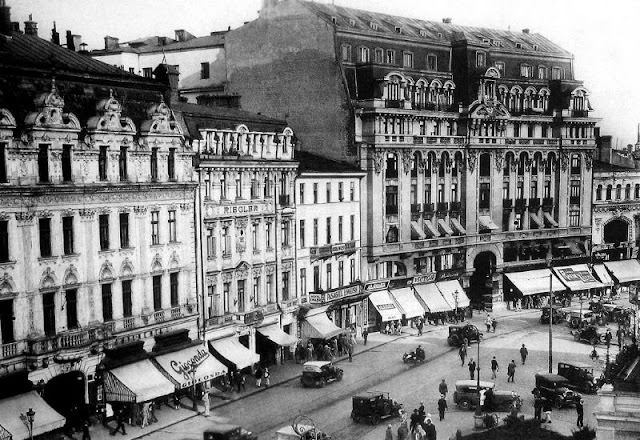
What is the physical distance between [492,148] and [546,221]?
1190 cm

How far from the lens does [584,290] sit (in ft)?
292

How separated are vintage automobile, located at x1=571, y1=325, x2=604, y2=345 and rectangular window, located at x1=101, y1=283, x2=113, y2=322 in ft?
125

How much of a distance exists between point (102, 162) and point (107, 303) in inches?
312

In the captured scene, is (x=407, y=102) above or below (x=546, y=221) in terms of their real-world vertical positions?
above

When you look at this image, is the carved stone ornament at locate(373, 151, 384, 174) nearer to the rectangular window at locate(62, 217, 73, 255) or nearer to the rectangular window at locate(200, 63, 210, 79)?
the rectangular window at locate(200, 63, 210, 79)

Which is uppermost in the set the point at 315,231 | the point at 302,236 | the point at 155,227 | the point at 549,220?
the point at 155,227

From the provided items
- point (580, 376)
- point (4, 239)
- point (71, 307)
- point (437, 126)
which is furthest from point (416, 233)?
point (4, 239)

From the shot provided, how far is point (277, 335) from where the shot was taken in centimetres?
5825

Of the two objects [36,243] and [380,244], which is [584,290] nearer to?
[380,244]

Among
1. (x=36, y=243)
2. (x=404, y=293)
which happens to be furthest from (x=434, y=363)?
(x=36, y=243)

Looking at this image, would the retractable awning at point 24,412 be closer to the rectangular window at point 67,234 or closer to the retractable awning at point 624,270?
the rectangular window at point 67,234

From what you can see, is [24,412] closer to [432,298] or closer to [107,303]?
[107,303]

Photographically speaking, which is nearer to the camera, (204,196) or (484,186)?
(204,196)

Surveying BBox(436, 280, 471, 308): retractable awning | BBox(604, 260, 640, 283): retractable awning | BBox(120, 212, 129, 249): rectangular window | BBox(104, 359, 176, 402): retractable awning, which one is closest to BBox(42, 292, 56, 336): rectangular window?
BBox(104, 359, 176, 402): retractable awning
